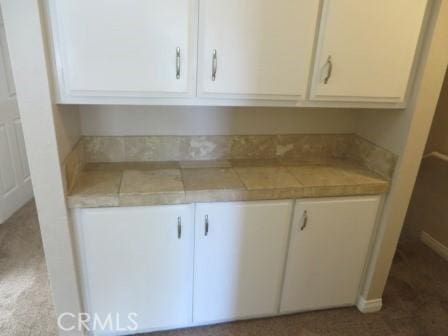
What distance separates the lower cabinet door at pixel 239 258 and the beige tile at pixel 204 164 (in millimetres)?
318

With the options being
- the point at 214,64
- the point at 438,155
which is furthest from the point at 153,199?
the point at 438,155

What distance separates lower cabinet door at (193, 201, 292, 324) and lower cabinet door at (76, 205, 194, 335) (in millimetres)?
66

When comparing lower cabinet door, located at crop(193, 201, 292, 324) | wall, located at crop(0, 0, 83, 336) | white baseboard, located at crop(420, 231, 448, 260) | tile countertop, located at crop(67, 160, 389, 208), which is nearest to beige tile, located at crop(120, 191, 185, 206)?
tile countertop, located at crop(67, 160, 389, 208)

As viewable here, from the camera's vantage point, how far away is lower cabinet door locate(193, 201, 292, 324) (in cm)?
150

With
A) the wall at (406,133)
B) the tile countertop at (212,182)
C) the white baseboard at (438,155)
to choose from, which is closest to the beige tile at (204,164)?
the tile countertop at (212,182)

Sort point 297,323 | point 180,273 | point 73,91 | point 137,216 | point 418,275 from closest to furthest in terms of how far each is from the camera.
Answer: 1. point 73,91
2. point 137,216
3. point 180,273
4. point 297,323
5. point 418,275

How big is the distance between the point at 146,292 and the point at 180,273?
0.20 metres

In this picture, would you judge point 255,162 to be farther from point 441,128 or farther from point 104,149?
point 441,128

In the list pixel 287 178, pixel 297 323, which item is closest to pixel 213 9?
pixel 287 178

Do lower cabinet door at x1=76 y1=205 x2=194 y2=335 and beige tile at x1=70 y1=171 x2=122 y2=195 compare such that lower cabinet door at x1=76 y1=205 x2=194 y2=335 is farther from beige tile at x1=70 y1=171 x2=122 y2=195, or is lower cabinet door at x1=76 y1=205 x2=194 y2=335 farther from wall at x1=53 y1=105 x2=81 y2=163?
wall at x1=53 y1=105 x2=81 y2=163

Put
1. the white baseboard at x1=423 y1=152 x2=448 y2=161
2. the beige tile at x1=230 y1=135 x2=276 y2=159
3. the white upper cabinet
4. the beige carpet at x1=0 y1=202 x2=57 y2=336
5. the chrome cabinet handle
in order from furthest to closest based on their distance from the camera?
the white baseboard at x1=423 y1=152 x2=448 y2=161 < the beige tile at x1=230 y1=135 x2=276 y2=159 < the beige carpet at x1=0 y1=202 x2=57 y2=336 < the chrome cabinet handle < the white upper cabinet

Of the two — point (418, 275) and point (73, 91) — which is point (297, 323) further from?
point (73, 91)

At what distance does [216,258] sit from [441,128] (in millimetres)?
2015

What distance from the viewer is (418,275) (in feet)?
7.47
